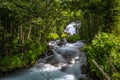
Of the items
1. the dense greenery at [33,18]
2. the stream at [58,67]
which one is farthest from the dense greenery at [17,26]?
the stream at [58,67]

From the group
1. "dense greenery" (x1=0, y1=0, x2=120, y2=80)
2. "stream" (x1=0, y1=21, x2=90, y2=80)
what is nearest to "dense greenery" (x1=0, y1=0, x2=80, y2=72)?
"dense greenery" (x1=0, y1=0, x2=120, y2=80)

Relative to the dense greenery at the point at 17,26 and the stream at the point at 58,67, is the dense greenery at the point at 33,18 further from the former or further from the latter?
the stream at the point at 58,67

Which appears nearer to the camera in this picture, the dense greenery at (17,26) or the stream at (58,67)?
the dense greenery at (17,26)

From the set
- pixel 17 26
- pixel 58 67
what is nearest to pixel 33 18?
pixel 17 26

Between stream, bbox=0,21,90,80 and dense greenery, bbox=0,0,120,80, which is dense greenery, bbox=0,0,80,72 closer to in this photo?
dense greenery, bbox=0,0,120,80

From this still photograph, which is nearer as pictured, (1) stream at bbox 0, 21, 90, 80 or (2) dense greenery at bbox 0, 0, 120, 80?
(2) dense greenery at bbox 0, 0, 120, 80

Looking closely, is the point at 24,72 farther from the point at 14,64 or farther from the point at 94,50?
the point at 94,50

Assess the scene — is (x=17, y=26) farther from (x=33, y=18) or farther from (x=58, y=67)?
(x=58, y=67)

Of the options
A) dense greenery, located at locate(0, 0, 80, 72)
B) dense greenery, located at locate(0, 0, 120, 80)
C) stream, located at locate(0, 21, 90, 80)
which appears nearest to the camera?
dense greenery, located at locate(0, 0, 120, 80)

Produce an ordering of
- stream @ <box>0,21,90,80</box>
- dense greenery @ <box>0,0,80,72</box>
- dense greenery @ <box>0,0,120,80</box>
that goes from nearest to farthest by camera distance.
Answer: dense greenery @ <box>0,0,120,80</box>, dense greenery @ <box>0,0,80,72</box>, stream @ <box>0,21,90,80</box>

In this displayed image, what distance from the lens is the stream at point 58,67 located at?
720 inches

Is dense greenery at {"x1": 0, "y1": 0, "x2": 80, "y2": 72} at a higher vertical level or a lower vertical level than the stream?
higher

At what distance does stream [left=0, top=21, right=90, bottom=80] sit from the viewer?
1829 centimetres

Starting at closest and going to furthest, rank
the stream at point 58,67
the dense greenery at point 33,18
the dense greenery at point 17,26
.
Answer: the dense greenery at point 33,18 → the dense greenery at point 17,26 → the stream at point 58,67
